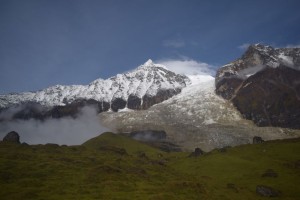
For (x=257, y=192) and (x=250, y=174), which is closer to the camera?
(x=257, y=192)

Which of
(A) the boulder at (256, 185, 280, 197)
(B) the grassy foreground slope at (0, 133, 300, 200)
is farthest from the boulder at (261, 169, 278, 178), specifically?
(A) the boulder at (256, 185, 280, 197)

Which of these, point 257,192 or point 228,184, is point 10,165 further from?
point 257,192

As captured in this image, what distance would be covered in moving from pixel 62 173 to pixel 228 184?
220ft

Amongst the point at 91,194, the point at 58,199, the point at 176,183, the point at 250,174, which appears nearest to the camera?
the point at 58,199

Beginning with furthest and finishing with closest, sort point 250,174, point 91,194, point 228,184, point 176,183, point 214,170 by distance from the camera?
point 214,170, point 250,174, point 228,184, point 176,183, point 91,194

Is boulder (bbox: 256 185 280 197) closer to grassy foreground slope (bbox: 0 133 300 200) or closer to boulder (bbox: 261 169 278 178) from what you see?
grassy foreground slope (bbox: 0 133 300 200)

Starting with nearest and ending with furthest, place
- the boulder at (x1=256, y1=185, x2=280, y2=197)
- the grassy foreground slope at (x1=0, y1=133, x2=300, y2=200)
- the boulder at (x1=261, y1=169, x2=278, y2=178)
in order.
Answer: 1. the grassy foreground slope at (x1=0, y1=133, x2=300, y2=200)
2. the boulder at (x1=256, y1=185, x2=280, y2=197)
3. the boulder at (x1=261, y1=169, x2=278, y2=178)

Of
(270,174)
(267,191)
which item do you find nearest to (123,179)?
(267,191)

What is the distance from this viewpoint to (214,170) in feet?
643

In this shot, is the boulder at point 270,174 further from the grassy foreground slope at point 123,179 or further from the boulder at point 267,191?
the boulder at point 267,191

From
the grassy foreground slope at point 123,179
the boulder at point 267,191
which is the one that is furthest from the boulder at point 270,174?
the boulder at point 267,191

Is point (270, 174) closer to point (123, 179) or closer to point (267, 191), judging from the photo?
point (267, 191)

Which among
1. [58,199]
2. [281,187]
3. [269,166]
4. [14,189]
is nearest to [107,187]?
[58,199]

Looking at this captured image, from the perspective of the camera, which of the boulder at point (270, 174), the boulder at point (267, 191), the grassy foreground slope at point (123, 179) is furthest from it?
the boulder at point (270, 174)
